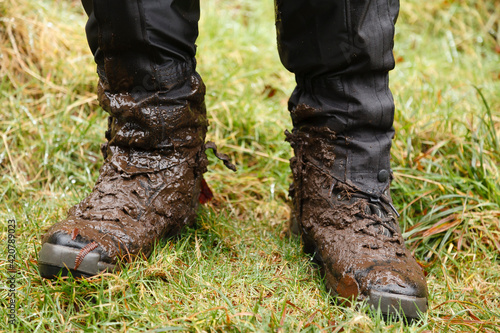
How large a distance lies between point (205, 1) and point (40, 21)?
4.90 feet

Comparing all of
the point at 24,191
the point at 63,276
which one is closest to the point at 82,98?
the point at 24,191

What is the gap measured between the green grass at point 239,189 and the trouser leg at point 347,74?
373 millimetres

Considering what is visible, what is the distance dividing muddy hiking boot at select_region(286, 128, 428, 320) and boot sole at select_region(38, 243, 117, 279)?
0.65 m

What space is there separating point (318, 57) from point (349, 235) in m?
0.53

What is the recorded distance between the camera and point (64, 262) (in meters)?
1.15

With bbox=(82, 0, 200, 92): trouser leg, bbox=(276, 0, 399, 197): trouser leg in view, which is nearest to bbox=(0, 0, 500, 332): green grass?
bbox=(276, 0, 399, 197): trouser leg

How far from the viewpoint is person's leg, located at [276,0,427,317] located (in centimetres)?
125

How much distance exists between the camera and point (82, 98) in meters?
2.47

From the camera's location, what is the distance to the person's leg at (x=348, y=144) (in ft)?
4.11

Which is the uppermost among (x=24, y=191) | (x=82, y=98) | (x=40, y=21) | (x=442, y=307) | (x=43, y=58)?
(x=40, y=21)

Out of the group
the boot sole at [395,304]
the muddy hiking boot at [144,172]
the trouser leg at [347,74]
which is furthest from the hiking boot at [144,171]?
the boot sole at [395,304]

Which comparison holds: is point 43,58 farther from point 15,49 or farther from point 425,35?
point 425,35

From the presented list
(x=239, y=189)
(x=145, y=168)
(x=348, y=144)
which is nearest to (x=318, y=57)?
(x=348, y=144)

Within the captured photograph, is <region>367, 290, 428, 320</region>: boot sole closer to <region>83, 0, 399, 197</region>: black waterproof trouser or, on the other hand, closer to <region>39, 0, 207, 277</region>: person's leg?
<region>83, 0, 399, 197</region>: black waterproof trouser
